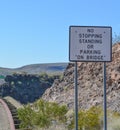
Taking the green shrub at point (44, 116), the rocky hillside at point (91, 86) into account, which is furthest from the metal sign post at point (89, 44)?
the rocky hillside at point (91, 86)

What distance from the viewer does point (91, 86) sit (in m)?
26.8

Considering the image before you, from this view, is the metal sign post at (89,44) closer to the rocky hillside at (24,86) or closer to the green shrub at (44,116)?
the green shrub at (44,116)

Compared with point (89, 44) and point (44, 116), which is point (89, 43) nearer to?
point (89, 44)

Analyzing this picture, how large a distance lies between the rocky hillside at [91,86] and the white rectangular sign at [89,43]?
34.1ft

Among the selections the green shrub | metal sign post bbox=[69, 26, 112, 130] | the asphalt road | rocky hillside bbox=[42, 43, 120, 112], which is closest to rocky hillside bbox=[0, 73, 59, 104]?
the asphalt road

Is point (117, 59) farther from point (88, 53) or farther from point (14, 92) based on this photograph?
point (14, 92)

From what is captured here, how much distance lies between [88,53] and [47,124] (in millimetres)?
9575

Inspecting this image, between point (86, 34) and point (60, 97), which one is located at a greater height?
point (86, 34)

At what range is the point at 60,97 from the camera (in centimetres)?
2820

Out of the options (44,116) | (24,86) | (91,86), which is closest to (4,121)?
(91,86)

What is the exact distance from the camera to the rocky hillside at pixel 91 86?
24438 millimetres

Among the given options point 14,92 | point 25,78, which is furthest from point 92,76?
point 25,78

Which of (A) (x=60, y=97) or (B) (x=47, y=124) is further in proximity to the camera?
(A) (x=60, y=97)

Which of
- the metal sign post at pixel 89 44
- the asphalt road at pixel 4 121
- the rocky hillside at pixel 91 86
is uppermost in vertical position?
the metal sign post at pixel 89 44
